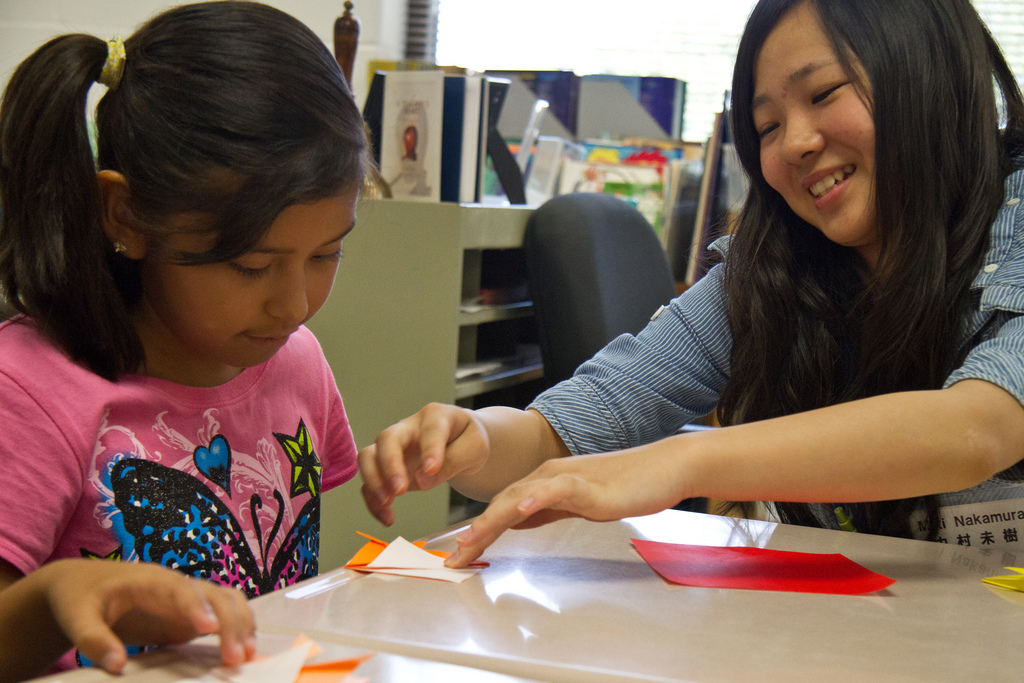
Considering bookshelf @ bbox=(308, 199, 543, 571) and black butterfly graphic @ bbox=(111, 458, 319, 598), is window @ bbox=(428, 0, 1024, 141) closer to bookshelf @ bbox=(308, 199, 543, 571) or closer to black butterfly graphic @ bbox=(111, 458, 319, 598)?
bookshelf @ bbox=(308, 199, 543, 571)

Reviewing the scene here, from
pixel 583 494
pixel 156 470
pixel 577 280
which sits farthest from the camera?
pixel 577 280

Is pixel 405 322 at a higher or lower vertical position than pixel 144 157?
lower

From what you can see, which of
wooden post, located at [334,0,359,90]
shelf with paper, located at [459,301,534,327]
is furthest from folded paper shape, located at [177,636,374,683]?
wooden post, located at [334,0,359,90]

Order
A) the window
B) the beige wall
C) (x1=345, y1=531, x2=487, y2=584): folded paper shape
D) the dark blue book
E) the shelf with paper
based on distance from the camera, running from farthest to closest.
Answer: the window, the dark blue book, the beige wall, the shelf with paper, (x1=345, y1=531, x2=487, y2=584): folded paper shape

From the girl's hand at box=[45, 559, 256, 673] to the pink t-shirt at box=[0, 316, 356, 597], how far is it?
0.22m

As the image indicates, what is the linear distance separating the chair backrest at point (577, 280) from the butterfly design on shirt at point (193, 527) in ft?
2.47

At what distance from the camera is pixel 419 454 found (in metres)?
0.73

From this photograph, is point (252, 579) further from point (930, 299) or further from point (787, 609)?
point (930, 299)

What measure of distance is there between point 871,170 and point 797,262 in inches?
6.0

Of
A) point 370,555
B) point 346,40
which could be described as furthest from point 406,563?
point 346,40

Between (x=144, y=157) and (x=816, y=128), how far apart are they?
665 millimetres

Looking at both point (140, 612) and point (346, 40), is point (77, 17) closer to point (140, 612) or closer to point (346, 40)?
point (346, 40)

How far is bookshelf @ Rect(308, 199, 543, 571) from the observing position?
62.2 inches

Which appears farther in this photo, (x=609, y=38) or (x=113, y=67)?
(x=609, y=38)
